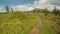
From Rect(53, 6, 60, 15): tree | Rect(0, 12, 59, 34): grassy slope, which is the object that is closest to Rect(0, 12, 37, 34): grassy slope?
Rect(0, 12, 59, 34): grassy slope

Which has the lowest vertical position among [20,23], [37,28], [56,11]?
[37,28]

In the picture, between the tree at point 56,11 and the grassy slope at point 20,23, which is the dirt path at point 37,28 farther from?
the tree at point 56,11

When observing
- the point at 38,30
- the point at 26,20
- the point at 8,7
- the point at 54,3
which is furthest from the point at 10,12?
the point at 54,3

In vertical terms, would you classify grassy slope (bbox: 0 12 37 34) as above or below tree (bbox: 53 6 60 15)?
below

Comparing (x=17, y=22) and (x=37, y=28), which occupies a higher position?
(x=17, y=22)

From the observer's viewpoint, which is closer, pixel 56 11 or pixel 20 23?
pixel 20 23

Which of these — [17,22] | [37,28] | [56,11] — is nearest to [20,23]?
[17,22]

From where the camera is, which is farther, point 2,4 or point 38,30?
point 2,4

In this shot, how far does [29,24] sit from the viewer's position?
12.0ft

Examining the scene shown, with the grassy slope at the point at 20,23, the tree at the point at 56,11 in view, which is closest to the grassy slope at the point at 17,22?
the grassy slope at the point at 20,23

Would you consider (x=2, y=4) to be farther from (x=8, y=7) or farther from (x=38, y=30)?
(x=38, y=30)

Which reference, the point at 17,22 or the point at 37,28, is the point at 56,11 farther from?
the point at 17,22

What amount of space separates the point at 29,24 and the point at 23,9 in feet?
1.62

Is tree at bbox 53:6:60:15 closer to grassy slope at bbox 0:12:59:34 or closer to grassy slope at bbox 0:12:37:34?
grassy slope at bbox 0:12:59:34
